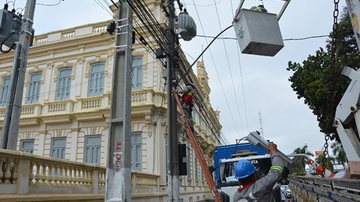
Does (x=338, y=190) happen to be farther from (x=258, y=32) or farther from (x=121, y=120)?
(x=121, y=120)

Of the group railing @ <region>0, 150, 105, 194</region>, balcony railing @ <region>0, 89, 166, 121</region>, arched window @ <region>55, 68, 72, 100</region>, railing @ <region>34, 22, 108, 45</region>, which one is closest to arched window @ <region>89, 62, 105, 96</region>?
balcony railing @ <region>0, 89, 166, 121</region>

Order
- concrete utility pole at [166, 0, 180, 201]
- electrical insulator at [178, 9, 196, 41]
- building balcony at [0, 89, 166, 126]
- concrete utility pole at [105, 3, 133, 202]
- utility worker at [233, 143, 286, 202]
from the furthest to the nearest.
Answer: building balcony at [0, 89, 166, 126]
electrical insulator at [178, 9, 196, 41]
concrete utility pole at [166, 0, 180, 201]
concrete utility pole at [105, 3, 133, 202]
utility worker at [233, 143, 286, 202]

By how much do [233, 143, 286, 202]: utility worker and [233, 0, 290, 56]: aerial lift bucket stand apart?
1640 mm

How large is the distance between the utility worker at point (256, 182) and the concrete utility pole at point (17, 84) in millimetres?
4678

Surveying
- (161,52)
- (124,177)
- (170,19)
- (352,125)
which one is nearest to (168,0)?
(170,19)

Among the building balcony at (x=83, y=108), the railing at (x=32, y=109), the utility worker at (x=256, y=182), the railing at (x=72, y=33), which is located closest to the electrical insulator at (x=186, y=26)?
the building balcony at (x=83, y=108)

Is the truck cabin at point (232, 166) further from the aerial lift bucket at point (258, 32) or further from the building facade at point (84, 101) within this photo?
the aerial lift bucket at point (258, 32)

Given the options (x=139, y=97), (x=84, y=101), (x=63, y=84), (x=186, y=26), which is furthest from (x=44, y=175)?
(x=63, y=84)

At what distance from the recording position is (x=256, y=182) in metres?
3.17

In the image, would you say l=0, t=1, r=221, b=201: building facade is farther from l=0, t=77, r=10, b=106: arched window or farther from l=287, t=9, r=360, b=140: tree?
l=287, t=9, r=360, b=140: tree

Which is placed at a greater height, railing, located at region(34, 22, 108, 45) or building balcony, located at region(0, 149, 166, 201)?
railing, located at region(34, 22, 108, 45)

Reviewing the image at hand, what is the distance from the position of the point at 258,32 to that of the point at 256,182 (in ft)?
7.07

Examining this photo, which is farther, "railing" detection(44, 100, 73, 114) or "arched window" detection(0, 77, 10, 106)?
"arched window" detection(0, 77, 10, 106)

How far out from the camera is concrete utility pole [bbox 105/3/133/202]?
5453 millimetres
